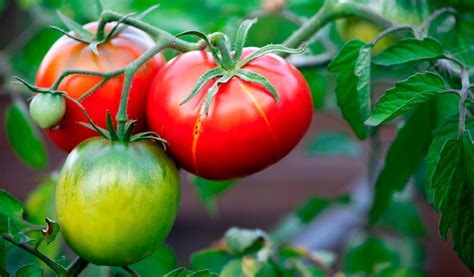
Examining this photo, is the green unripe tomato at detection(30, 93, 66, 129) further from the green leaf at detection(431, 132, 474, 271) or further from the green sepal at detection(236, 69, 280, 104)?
the green leaf at detection(431, 132, 474, 271)

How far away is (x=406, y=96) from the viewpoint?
23.1 inches

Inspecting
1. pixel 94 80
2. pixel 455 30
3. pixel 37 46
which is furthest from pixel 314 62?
pixel 37 46

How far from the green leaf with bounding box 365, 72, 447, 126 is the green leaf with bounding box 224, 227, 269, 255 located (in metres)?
0.31

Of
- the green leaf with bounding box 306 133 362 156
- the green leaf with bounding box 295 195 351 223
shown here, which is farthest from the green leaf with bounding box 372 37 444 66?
the green leaf with bounding box 306 133 362 156

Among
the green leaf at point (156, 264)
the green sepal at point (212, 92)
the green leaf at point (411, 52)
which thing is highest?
the green sepal at point (212, 92)

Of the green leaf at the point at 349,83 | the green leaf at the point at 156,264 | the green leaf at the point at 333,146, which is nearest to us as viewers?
the green leaf at the point at 349,83

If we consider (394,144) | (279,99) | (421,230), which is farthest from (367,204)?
(279,99)

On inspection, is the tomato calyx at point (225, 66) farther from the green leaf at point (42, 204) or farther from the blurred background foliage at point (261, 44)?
the green leaf at point (42, 204)

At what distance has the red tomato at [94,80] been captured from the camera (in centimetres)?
61

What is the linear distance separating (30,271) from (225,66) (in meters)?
0.23

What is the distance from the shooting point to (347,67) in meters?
0.67

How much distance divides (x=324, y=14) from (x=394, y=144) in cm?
16

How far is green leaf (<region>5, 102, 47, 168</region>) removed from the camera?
3.29ft

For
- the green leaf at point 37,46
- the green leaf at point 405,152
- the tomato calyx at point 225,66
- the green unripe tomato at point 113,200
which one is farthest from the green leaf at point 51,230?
the green leaf at point 37,46
